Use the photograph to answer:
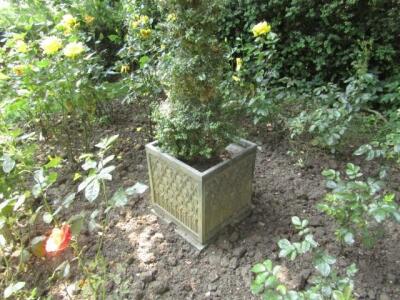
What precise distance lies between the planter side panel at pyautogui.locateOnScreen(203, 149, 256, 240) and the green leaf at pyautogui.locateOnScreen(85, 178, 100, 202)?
1.98 ft

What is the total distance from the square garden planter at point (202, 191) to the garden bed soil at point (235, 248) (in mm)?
77

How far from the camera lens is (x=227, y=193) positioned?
1896 mm

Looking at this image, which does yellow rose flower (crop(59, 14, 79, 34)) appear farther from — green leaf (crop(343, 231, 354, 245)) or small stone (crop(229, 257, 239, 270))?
green leaf (crop(343, 231, 354, 245))

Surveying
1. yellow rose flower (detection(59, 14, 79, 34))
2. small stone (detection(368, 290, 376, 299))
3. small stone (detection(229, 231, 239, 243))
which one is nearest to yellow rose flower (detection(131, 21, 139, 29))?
yellow rose flower (detection(59, 14, 79, 34))

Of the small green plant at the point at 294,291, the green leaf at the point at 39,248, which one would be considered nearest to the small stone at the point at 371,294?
the small green plant at the point at 294,291

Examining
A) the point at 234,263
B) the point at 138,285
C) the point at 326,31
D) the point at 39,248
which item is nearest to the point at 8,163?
the point at 39,248

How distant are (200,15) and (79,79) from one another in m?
1.16

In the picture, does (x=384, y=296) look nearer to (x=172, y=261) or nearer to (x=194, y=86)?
(x=172, y=261)

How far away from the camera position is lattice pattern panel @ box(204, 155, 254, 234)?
1.80m

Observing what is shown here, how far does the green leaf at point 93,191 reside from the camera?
1.26 metres

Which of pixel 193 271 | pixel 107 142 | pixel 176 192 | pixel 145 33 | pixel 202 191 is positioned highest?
pixel 145 33

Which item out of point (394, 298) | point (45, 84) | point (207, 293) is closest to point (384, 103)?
point (394, 298)

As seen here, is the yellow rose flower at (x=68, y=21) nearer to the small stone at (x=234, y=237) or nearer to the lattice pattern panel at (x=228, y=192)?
the lattice pattern panel at (x=228, y=192)

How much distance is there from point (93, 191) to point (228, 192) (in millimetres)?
849
